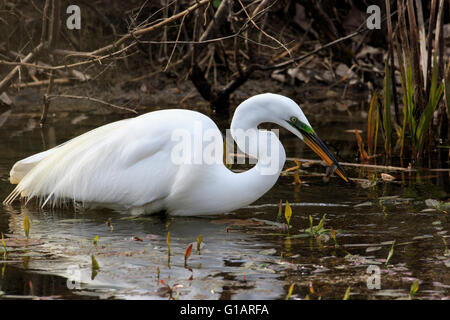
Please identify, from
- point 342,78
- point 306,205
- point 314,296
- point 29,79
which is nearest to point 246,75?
point 342,78

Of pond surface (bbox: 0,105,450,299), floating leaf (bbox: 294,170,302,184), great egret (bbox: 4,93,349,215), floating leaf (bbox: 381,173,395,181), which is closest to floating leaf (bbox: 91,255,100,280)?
pond surface (bbox: 0,105,450,299)

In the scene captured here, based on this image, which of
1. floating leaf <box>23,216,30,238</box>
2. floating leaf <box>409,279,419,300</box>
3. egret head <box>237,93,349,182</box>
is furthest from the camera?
egret head <box>237,93,349,182</box>

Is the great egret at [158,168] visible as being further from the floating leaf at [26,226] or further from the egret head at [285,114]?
the floating leaf at [26,226]

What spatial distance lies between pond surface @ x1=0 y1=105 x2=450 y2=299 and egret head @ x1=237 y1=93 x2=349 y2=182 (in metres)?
0.54

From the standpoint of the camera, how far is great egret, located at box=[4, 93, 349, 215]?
488 cm

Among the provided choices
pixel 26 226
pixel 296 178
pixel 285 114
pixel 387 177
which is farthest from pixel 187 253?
pixel 387 177

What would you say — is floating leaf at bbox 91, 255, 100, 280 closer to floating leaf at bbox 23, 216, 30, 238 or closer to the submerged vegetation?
the submerged vegetation

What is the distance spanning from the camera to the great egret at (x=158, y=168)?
192 inches

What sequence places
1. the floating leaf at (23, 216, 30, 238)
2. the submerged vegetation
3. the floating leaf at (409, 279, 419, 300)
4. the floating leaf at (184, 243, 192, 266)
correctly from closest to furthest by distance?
the floating leaf at (409, 279, 419, 300) → the submerged vegetation → the floating leaf at (184, 243, 192, 266) → the floating leaf at (23, 216, 30, 238)

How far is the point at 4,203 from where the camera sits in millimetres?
5453

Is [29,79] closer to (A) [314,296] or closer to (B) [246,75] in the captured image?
(B) [246,75]

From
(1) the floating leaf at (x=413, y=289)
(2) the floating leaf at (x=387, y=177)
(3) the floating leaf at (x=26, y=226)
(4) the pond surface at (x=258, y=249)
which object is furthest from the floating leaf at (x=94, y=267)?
(2) the floating leaf at (x=387, y=177)

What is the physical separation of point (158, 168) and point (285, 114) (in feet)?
3.15
